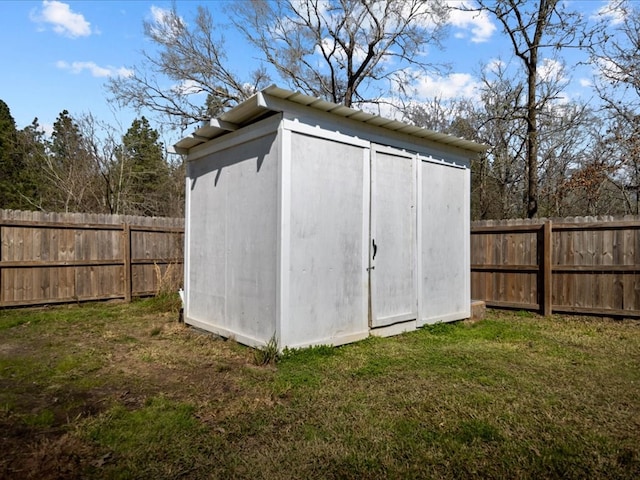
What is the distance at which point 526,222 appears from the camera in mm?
7035

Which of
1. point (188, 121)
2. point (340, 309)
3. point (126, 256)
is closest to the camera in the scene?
point (340, 309)

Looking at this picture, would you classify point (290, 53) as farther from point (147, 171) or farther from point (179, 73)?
point (147, 171)

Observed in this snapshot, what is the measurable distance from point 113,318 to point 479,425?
226 inches

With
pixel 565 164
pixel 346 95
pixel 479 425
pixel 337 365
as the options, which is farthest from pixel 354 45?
pixel 479 425

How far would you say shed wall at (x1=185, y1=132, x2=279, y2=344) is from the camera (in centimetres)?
421

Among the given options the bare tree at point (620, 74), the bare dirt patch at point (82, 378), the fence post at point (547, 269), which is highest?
the bare tree at point (620, 74)

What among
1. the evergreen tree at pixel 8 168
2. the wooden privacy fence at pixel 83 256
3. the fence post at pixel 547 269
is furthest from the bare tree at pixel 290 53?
the fence post at pixel 547 269

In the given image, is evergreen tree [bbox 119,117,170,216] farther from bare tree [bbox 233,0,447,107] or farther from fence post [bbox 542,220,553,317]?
fence post [bbox 542,220,553,317]

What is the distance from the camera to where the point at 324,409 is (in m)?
2.89

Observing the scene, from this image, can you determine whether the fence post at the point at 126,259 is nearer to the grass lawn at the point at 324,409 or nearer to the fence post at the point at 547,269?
the grass lawn at the point at 324,409

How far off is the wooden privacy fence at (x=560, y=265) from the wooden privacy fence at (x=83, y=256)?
5.91 metres

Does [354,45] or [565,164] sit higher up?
[354,45]

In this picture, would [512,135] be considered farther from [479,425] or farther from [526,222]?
[479,425]

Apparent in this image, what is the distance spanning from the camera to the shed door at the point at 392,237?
4.90 metres
